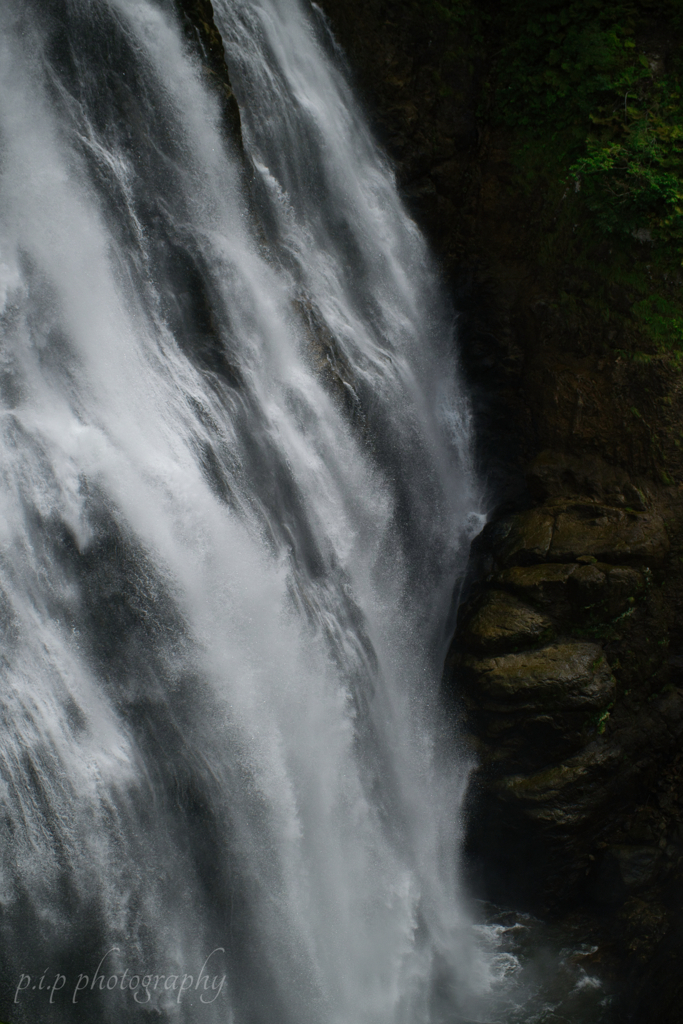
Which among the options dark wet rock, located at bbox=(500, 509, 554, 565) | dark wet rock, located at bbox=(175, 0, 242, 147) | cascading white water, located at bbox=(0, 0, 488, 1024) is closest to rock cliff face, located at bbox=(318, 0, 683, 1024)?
dark wet rock, located at bbox=(500, 509, 554, 565)

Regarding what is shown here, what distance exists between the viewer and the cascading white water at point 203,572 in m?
4.76

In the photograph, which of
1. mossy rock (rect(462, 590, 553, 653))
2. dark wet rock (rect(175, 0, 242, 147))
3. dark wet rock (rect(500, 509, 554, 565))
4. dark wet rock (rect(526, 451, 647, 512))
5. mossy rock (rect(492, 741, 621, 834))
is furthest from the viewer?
dark wet rock (rect(526, 451, 647, 512))

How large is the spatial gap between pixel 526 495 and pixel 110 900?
16.7 ft

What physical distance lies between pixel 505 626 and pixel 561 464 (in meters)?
1.82

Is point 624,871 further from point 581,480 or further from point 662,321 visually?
point 662,321

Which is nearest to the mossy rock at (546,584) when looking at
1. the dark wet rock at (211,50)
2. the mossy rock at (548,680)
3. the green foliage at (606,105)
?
the mossy rock at (548,680)

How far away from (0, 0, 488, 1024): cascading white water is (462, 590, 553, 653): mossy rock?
58 cm

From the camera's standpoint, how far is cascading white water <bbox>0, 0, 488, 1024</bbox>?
4.76 metres

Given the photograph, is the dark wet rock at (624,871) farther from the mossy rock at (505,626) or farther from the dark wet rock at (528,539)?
the dark wet rock at (528,539)

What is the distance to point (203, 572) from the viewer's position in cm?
546

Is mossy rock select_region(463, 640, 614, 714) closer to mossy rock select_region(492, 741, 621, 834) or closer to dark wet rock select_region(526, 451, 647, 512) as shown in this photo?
mossy rock select_region(492, 741, 621, 834)

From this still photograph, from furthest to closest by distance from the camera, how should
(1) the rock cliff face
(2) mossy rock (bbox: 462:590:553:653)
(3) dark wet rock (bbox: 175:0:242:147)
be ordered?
(2) mossy rock (bbox: 462:590:553:653), (1) the rock cliff face, (3) dark wet rock (bbox: 175:0:242:147)

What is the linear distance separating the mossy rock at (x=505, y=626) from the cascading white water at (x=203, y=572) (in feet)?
1.90

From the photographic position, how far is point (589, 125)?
7.60 meters
